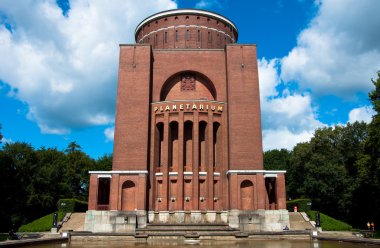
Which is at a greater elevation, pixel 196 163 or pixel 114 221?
pixel 196 163

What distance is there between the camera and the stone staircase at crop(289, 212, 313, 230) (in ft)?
97.7

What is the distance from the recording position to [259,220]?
27266mm

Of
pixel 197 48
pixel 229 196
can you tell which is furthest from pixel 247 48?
pixel 229 196

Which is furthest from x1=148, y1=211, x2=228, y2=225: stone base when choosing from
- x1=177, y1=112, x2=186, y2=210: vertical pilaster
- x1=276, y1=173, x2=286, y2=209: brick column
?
x1=276, y1=173, x2=286, y2=209: brick column

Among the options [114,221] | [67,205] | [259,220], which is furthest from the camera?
[67,205]

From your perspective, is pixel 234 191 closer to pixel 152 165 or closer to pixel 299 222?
pixel 152 165

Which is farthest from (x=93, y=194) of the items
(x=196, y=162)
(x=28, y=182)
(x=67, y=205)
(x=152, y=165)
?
(x=28, y=182)

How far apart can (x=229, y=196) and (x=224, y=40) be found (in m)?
17.2

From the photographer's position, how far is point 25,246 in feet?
59.5

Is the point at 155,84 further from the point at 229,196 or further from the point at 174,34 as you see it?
the point at 229,196

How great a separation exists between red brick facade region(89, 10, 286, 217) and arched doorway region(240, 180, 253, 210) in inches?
3.1

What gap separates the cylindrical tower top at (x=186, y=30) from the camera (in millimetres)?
36406

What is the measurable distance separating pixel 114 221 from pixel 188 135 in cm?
936

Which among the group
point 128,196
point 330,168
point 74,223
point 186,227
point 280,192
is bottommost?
point 186,227
